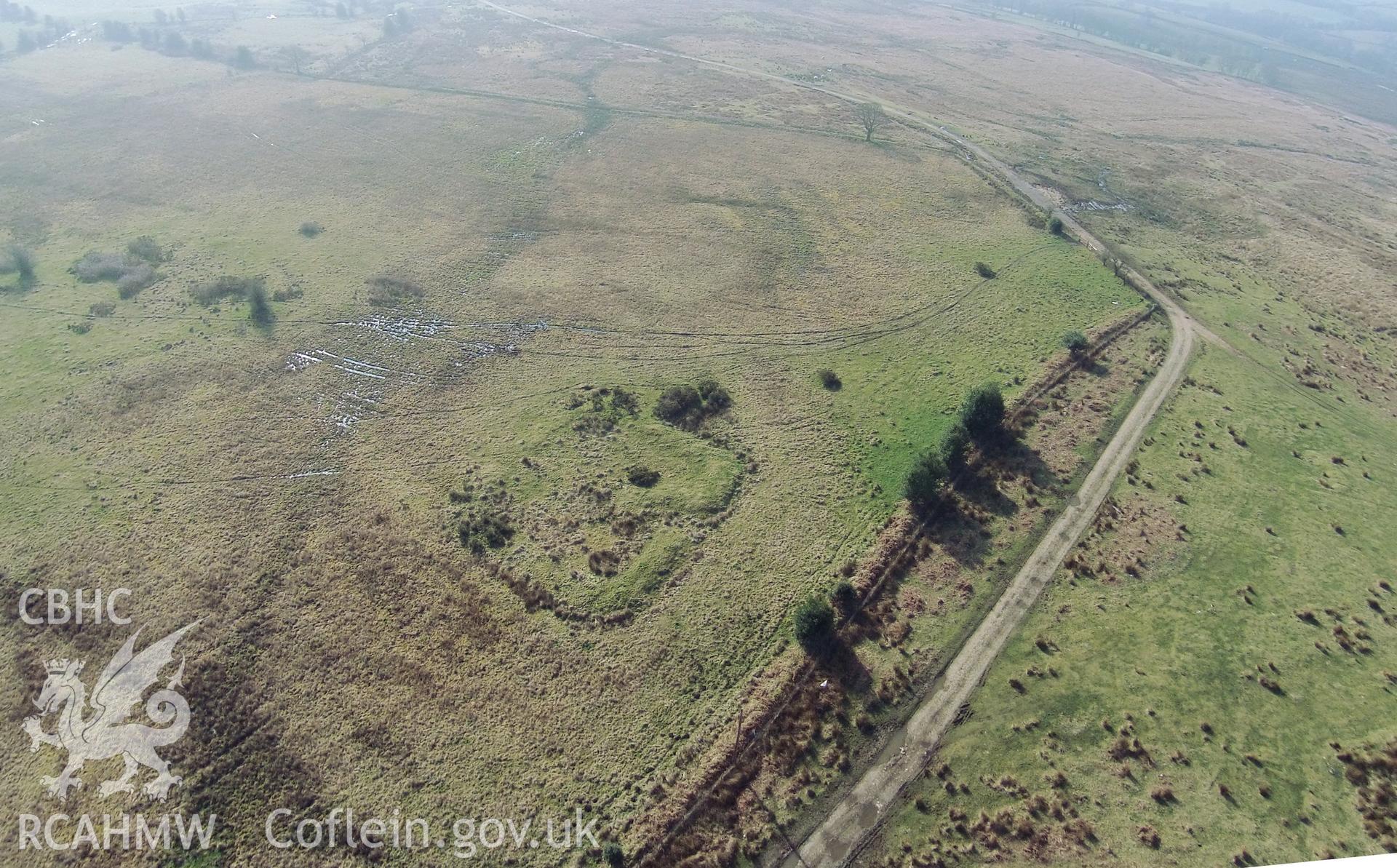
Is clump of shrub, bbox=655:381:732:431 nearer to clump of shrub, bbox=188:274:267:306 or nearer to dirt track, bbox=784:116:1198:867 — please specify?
dirt track, bbox=784:116:1198:867

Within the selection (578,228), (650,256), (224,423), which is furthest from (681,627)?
(578,228)

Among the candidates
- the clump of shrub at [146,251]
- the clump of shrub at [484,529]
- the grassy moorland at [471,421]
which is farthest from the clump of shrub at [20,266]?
the clump of shrub at [484,529]

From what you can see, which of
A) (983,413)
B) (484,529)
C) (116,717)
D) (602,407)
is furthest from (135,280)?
(983,413)

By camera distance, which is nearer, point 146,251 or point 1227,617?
point 1227,617

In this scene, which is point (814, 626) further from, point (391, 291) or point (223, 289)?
point (223, 289)

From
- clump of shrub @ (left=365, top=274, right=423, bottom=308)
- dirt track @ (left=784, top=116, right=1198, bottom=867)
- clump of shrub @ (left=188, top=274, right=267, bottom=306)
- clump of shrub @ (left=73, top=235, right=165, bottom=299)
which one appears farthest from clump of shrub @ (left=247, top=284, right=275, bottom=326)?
dirt track @ (left=784, top=116, right=1198, bottom=867)


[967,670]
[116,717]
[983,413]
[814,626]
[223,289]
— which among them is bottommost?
[116,717]
